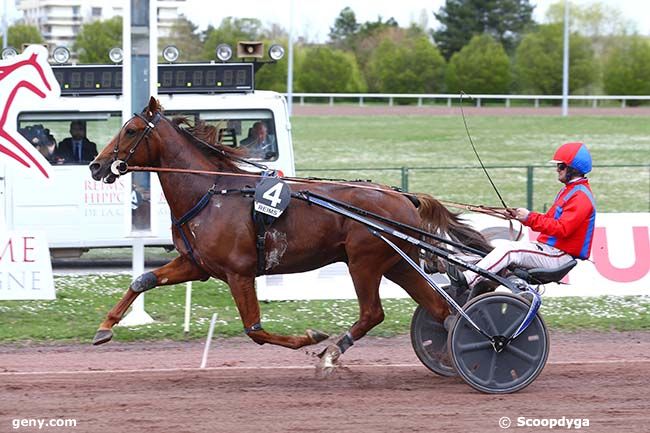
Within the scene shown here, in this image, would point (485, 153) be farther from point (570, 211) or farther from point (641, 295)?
point (570, 211)

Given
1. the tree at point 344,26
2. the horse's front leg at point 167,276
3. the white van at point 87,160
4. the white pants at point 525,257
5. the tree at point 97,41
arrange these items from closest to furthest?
the white pants at point 525,257 < the horse's front leg at point 167,276 < the white van at point 87,160 < the tree at point 97,41 < the tree at point 344,26

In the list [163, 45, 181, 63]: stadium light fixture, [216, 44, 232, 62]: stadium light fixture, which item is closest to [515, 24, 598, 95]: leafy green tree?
[216, 44, 232, 62]: stadium light fixture

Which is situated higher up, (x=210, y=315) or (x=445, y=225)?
(x=445, y=225)

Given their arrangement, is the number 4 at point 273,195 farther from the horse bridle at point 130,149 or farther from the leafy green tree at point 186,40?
the leafy green tree at point 186,40

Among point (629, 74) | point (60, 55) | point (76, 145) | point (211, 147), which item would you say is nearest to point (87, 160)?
point (76, 145)

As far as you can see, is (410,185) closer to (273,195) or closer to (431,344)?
(431,344)

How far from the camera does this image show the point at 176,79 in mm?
14531

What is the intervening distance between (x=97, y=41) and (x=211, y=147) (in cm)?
4116

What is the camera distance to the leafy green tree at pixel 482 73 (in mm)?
45531

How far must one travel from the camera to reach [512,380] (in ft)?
24.9

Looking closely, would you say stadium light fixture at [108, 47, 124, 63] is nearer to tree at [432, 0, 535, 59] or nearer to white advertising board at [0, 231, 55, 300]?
white advertising board at [0, 231, 55, 300]

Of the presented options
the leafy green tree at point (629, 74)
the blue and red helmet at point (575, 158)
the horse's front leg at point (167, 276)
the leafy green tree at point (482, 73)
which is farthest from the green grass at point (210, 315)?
the leafy green tree at point (629, 74)

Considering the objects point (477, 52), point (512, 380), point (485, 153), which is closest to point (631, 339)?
point (512, 380)

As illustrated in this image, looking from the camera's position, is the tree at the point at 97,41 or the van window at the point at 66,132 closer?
the van window at the point at 66,132
